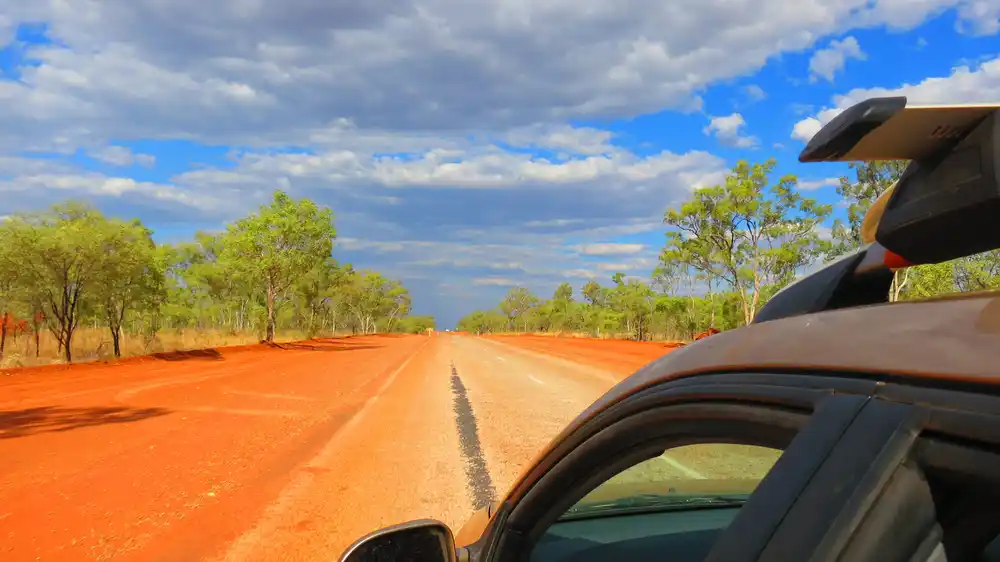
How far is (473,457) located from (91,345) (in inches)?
891

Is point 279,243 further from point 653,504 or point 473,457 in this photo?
point 653,504

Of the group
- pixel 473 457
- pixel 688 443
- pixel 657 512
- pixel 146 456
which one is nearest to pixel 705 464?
pixel 657 512

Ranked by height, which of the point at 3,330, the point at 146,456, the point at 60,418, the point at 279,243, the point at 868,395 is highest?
the point at 279,243

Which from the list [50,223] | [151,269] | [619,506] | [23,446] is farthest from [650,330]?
[619,506]

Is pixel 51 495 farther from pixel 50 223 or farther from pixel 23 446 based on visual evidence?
pixel 50 223

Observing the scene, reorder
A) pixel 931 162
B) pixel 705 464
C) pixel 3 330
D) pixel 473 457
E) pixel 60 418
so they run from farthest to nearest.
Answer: pixel 3 330, pixel 60 418, pixel 473 457, pixel 705 464, pixel 931 162

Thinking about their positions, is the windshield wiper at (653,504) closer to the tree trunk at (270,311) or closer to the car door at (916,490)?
the car door at (916,490)

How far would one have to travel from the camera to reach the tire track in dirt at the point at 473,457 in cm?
636

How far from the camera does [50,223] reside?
22.1 m

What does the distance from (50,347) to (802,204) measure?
92.7 ft

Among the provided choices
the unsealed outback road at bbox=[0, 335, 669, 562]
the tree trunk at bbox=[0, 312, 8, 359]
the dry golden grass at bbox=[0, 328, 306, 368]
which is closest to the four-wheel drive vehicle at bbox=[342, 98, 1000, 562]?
the unsealed outback road at bbox=[0, 335, 669, 562]

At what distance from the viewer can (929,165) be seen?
108 cm

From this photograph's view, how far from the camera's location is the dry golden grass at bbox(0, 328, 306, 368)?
21.1 m

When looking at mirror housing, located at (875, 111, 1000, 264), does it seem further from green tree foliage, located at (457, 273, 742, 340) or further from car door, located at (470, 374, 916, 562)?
green tree foliage, located at (457, 273, 742, 340)
